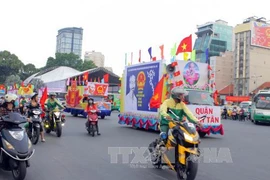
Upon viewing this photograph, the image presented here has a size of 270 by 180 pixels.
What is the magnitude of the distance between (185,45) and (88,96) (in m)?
10.7

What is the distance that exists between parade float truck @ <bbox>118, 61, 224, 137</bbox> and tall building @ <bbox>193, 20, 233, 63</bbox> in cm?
7985

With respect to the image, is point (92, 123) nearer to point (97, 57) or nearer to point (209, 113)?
point (209, 113)

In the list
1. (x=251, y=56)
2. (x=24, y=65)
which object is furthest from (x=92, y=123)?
(x=251, y=56)

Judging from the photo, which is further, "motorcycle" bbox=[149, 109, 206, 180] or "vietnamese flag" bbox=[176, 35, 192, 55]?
"vietnamese flag" bbox=[176, 35, 192, 55]

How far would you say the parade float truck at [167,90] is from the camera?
12578 mm

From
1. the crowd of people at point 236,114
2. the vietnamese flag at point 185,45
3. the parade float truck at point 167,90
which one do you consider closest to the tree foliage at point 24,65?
the crowd of people at point 236,114

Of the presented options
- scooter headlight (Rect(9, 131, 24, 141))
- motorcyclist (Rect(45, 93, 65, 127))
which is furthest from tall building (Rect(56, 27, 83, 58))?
scooter headlight (Rect(9, 131, 24, 141))

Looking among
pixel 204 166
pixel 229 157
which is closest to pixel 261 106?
pixel 229 157

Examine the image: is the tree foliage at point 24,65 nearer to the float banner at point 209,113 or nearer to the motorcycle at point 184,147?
the float banner at point 209,113

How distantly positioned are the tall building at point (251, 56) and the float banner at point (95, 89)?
5707 centimetres

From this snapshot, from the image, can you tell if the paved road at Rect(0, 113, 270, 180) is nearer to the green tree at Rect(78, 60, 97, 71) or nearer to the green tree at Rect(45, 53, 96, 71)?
the green tree at Rect(78, 60, 97, 71)

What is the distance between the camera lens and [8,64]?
5931 cm

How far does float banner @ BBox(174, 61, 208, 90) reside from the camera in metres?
13.0

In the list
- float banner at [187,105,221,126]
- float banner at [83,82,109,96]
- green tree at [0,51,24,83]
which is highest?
green tree at [0,51,24,83]
